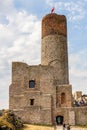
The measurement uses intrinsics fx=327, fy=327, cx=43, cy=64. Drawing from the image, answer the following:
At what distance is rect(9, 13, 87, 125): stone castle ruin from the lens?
43031 millimetres

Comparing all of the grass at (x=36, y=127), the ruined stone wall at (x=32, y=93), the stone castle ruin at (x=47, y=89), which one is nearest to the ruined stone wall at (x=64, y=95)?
the stone castle ruin at (x=47, y=89)

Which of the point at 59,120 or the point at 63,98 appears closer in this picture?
the point at 59,120

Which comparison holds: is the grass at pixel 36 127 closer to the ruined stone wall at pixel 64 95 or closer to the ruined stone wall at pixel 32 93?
the ruined stone wall at pixel 32 93

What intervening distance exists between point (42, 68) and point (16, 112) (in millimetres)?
6927

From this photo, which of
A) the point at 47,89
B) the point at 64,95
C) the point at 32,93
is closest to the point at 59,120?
the point at 64,95

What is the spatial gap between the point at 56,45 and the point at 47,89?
6.94 metres

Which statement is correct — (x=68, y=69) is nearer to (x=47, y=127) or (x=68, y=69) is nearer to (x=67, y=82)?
(x=67, y=82)

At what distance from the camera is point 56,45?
47.3 meters

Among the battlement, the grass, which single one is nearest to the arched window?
the grass

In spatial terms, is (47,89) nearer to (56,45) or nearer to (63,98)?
(63,98)

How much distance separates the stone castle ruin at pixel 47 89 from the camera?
1694 inches

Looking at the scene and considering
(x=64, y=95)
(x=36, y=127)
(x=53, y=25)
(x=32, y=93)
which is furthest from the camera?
(x=53, y=25)

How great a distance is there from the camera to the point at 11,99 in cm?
4441

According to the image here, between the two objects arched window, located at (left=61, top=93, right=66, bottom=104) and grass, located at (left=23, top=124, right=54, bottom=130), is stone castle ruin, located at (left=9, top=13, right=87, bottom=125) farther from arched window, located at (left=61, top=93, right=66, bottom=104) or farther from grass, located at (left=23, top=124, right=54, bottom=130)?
grass, located at (left=23, top=124, right=54, bottom=130)
